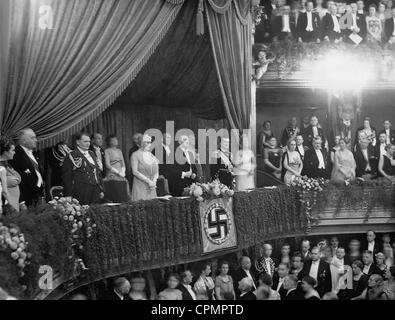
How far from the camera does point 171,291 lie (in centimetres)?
930

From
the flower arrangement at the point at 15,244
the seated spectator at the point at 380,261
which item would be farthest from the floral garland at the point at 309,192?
the flower arrangement at the point at 15,244

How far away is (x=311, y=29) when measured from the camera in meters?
14.6

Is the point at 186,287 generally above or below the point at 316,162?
below

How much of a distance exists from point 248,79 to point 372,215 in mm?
3444

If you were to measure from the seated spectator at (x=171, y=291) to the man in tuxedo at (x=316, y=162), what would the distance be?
4230 millimetres

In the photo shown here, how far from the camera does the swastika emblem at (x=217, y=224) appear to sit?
33.1 feet

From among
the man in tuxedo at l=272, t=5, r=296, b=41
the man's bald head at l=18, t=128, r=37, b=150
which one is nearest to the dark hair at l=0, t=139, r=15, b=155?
the man's bald head at l=18, t=128, r=37, b=150

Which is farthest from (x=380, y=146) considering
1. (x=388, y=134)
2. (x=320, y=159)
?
(x=320, y=159)

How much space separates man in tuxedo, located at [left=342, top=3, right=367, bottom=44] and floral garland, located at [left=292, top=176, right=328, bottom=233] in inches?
159

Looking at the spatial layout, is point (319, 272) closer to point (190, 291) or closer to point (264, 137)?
point (190, 291)

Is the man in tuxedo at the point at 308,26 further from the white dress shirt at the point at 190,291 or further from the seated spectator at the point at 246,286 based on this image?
the white dress shirt at the point at 190,291

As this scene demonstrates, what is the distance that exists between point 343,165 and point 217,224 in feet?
11.8

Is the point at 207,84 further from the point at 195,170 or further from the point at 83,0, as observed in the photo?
the point at 83,0
